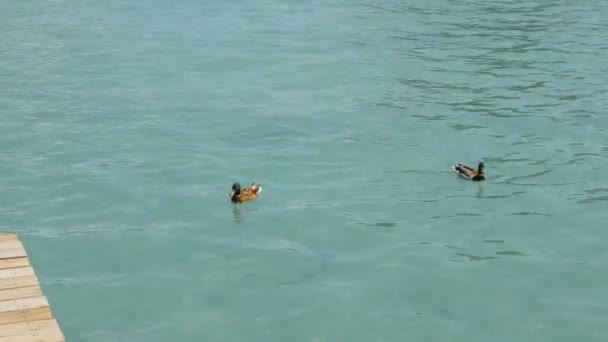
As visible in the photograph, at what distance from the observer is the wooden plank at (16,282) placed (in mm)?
10078

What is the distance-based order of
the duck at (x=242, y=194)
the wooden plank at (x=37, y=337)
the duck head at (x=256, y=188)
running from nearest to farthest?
the wooden plank at (x=37, y=337) → the duck at (x=242, y=194) → the duck head at (x=256, y=188)

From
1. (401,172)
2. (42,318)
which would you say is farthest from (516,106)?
(42,318)

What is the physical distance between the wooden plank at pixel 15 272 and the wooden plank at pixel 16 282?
0.07 metres

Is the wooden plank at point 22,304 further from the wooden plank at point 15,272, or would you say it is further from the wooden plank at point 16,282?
the wooden plank at point 15,272

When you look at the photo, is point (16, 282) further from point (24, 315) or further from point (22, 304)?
point (24, 315)

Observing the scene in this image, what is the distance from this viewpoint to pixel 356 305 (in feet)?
45.6

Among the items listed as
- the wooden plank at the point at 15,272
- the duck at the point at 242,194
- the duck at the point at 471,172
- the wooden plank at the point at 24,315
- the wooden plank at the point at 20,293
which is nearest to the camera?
the wooden plank at the point at 24,315

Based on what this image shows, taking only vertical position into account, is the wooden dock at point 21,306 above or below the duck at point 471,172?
below

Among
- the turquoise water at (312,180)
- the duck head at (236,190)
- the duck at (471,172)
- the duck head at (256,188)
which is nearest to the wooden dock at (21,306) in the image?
the turquoise water at (312,180)

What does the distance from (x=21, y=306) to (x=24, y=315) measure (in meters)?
0.18

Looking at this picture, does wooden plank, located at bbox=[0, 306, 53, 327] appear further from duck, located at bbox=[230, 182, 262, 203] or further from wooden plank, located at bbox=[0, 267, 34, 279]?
duck, located at bbox=[230, 182, 262, 203]

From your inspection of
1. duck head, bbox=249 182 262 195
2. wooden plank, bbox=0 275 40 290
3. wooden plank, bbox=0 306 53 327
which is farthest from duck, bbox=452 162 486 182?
wooden plank, bbox=0 306 53 327

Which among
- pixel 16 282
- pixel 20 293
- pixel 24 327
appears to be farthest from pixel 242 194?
pixel 24 327

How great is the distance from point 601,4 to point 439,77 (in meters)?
14.5
